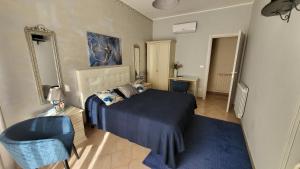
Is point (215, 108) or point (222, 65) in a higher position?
point (222, 65)

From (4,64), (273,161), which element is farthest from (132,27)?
(273,161)

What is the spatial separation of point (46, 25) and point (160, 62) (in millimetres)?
3090

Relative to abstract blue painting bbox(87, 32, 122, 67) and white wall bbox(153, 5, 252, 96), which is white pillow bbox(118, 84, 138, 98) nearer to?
abstract blue painting bbox(87, 32, 122, 67)

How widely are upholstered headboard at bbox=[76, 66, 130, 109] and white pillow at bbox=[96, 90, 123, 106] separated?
9.3 inches

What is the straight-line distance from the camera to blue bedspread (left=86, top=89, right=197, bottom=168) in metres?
1.65

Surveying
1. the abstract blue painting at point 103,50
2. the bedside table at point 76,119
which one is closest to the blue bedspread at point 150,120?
the bedside table at point 76,119

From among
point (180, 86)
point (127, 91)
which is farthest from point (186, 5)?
point (127, 91)

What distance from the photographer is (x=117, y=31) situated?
3.13 m

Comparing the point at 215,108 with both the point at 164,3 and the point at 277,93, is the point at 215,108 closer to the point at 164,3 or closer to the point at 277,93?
the point at 277,93

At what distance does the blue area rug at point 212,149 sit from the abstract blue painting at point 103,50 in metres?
2.12

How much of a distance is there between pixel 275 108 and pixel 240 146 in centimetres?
113

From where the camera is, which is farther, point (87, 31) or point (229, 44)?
point (229, 44)

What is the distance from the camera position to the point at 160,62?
431cm

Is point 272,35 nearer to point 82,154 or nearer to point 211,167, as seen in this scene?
point 211,167
